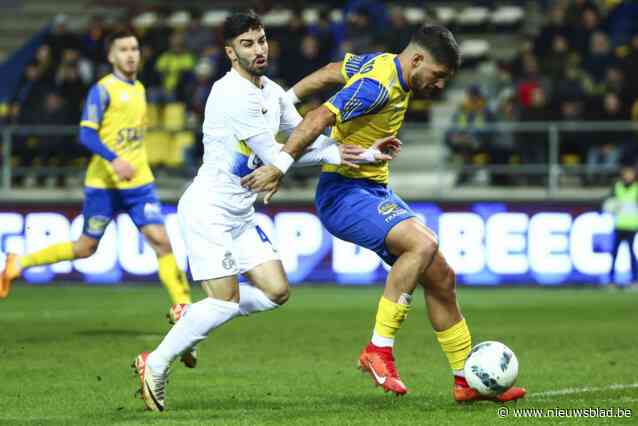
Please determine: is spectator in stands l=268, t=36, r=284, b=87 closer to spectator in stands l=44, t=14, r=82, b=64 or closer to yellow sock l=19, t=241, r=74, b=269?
spectator in stands l=44, t=14, r=82, b=64

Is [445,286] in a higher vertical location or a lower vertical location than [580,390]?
higher

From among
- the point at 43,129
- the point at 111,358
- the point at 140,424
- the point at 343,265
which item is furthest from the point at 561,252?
the point at 140,424

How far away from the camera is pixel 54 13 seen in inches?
1067

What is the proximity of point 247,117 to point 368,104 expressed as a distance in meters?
0.71

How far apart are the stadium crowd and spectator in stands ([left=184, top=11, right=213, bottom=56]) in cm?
2

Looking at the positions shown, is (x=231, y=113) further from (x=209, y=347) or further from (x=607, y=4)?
(x=607, y=4)

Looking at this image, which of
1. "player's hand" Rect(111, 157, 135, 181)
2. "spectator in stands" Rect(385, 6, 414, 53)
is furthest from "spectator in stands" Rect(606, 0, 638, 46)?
"player's hand" Rect(111, 157, 135, 181)

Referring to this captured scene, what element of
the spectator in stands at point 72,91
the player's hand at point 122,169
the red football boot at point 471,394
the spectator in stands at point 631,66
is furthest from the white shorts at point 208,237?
the spectator in stands at point 72,91

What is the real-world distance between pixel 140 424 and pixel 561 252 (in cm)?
1191

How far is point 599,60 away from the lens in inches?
816

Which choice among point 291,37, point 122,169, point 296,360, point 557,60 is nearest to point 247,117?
point 296,360

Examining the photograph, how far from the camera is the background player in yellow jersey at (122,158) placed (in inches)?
484

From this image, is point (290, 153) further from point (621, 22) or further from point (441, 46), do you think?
point (621, 22)

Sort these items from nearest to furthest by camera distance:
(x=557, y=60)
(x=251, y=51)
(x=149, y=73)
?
1. (x=251, y=51)
2. (x=557, y=60)
3. (x=149, y=73)
